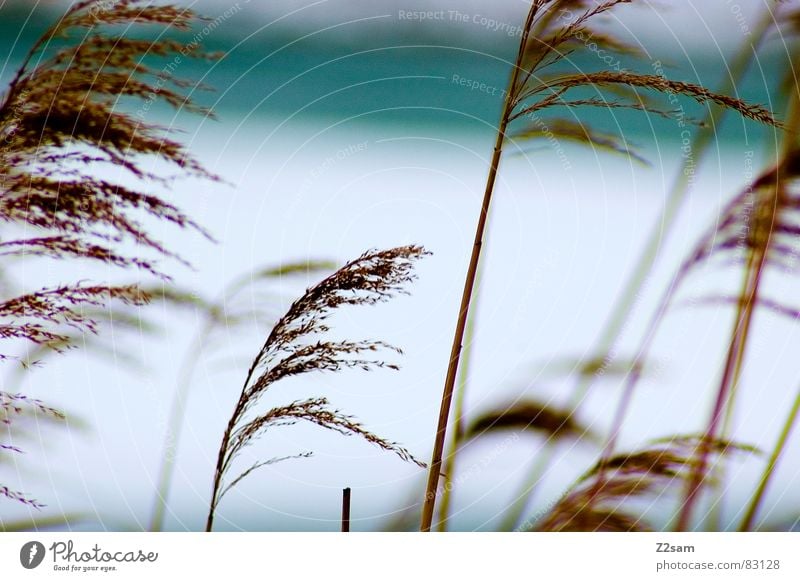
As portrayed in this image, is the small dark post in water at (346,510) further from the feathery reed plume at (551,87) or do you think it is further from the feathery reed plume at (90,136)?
the feathery reed plume at (90,136)

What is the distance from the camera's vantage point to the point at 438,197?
3.99ft

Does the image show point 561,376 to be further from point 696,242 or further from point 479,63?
point 479,63

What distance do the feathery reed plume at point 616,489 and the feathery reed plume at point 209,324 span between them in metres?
0.55

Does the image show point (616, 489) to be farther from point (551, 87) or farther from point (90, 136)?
point (90, 136)

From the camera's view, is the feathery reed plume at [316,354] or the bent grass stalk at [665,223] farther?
the bent grass stalk at [665,223]

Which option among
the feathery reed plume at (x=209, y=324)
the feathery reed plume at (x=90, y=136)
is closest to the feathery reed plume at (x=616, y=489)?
the feathery reed plume at (x=209, y=324)

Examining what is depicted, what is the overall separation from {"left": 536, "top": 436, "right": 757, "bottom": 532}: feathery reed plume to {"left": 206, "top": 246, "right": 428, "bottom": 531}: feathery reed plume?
0.24 m

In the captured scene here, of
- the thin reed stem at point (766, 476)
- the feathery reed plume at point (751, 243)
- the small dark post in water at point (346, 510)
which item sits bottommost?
the small dark post in water at point (346, 510)

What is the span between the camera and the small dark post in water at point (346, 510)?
1158 mm

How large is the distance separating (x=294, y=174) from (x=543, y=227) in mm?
408

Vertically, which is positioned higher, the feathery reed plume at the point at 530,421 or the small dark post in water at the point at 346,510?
the feathery reed plume at the point at 530,421

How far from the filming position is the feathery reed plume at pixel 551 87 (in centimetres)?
118
